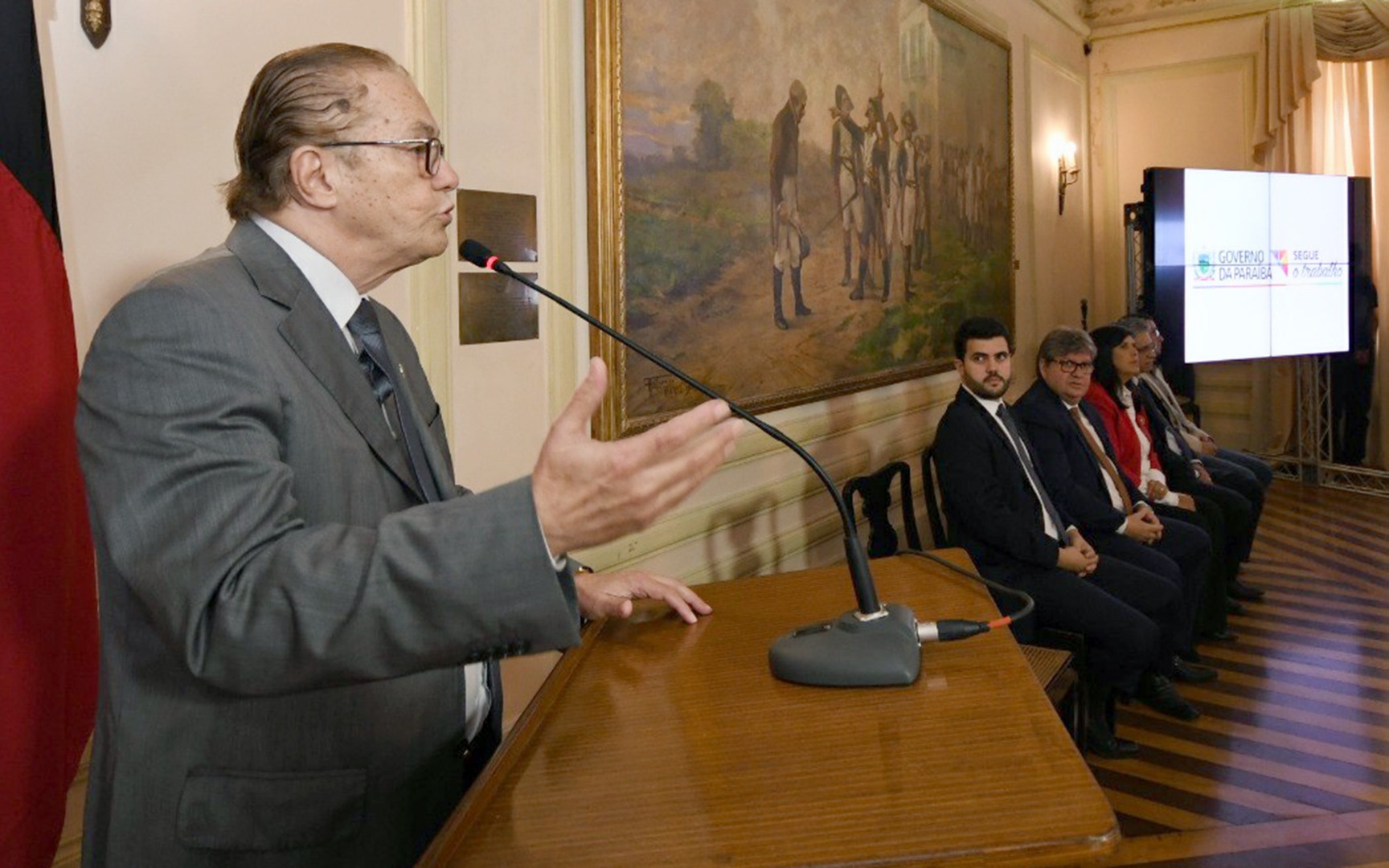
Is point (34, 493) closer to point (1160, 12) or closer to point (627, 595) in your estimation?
point (627, 595)

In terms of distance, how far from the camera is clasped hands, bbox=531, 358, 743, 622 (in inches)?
41.3

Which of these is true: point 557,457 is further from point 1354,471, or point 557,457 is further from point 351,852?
point 1354,471

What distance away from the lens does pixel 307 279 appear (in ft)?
4.96

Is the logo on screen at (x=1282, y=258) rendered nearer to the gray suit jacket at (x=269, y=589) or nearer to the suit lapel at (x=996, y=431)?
the suit lapel at (x=996, y=431)

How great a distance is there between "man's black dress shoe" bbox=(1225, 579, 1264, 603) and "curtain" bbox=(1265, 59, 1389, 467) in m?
4.21

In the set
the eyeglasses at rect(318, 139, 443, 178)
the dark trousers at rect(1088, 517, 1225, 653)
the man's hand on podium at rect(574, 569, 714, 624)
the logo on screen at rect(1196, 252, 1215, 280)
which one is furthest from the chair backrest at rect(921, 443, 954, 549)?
the logo on screen at rect(1196, 252, 1215, 280)

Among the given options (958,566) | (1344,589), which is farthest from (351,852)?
(1344,589)

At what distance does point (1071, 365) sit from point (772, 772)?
4.08 meters

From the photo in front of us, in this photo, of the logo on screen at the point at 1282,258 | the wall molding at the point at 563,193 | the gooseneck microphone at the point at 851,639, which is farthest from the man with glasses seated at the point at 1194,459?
the gooseneck microphone at the point at 851,639

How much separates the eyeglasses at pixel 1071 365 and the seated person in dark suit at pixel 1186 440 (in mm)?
1066

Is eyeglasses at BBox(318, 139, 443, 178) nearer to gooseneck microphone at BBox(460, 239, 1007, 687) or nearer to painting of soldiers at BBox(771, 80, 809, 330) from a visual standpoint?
gooseneck microphone at BBox(460, 239, 1007, 687)

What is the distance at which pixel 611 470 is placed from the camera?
3.46 ft

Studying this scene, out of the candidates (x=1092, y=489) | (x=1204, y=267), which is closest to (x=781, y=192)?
(x=1092, y=489)

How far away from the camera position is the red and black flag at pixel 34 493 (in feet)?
5.06
